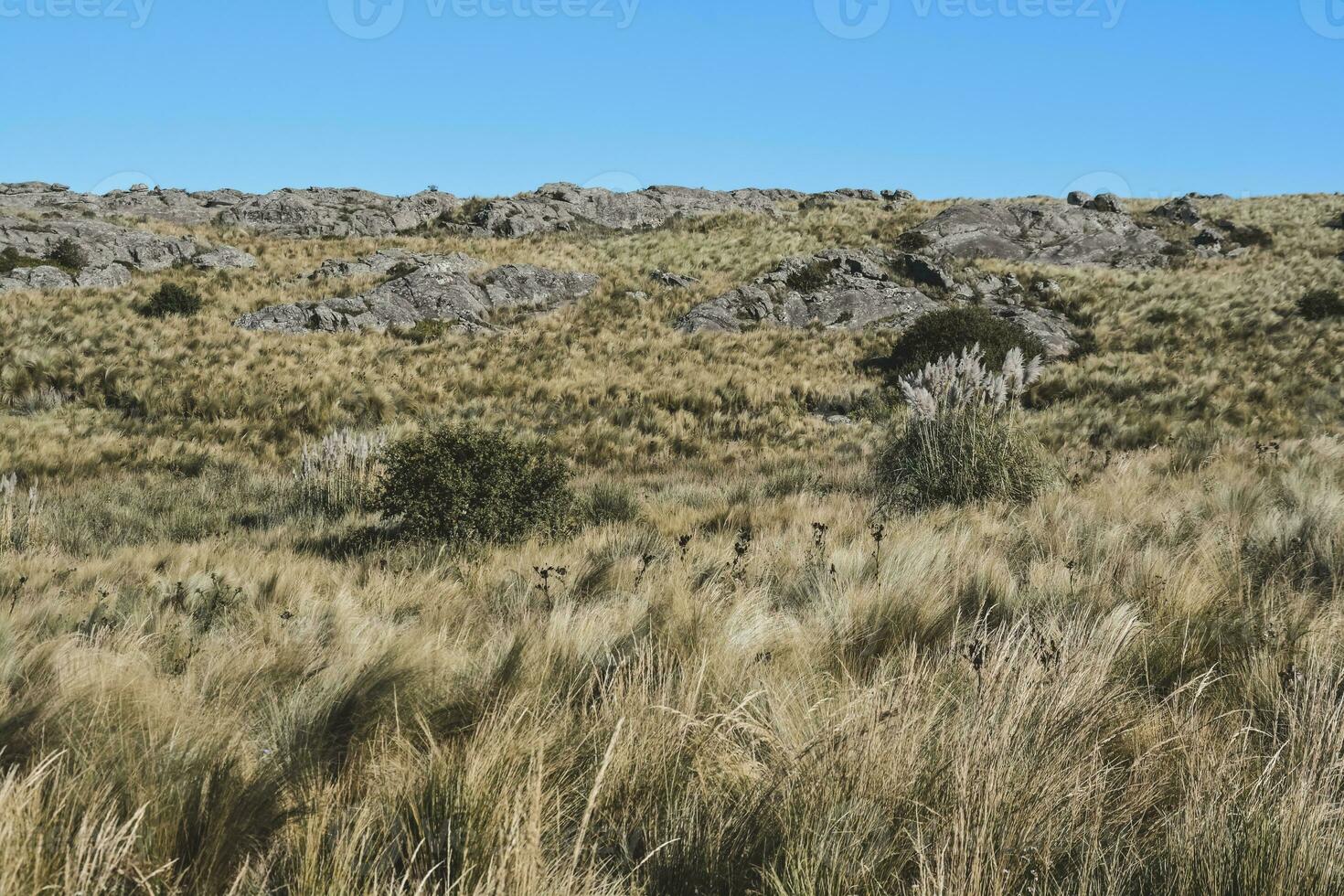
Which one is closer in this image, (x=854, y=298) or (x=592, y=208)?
(x=854, y=298)

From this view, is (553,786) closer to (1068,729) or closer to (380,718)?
(380,718)


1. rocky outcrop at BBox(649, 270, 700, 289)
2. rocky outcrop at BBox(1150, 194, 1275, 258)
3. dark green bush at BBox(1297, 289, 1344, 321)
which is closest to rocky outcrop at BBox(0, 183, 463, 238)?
rocky outcrop at BBox(649, 270, 700, 289)

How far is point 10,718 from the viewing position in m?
2.04

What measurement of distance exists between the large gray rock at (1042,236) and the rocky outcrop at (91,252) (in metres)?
32.6

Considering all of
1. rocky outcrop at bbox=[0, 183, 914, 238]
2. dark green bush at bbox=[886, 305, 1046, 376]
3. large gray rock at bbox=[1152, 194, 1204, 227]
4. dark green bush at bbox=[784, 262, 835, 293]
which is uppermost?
rocky outcrop at bbox=[0, 183, 914, 238]

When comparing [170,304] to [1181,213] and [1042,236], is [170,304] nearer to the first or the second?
[1042,236]

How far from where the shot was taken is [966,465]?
789 cm

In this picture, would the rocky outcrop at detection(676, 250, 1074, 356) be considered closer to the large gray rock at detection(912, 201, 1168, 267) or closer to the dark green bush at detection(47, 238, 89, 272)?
the large gray rock at detection(912, 201, 1168, 267)

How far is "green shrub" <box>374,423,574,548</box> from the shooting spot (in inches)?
A: 284

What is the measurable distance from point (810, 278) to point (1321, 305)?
53.4 ft

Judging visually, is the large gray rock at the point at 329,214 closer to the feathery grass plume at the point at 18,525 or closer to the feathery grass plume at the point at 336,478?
the feathery grass plume at the point at 336,478

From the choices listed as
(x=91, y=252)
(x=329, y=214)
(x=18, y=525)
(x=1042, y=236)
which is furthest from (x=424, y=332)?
(x=1042, y=236)

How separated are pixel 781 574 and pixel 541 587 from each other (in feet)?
4.80

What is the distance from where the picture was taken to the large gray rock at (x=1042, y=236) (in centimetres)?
3609
